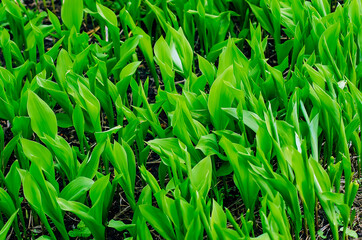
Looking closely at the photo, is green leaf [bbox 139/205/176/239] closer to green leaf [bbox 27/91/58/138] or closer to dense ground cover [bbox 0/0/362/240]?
dense ground cover [bbox 0/0/362/240]

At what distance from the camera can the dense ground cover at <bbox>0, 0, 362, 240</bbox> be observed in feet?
4.84

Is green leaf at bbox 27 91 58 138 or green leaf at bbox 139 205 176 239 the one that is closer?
green leaf at bbox 139 205 176 239

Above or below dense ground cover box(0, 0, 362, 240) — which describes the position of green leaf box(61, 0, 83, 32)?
above

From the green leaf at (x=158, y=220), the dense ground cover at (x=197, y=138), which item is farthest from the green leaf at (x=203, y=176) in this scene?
the green leaf at (x=158, y=220)

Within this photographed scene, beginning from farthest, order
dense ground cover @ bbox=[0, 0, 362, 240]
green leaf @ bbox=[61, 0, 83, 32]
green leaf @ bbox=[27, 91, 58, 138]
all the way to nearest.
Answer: green leaf @ bbox=[61, 0, 83, 32] < green leaf @ bbox=[27, 91, 58, 138] < dense ground cover @ bbox=[0, 0, 362, 240]

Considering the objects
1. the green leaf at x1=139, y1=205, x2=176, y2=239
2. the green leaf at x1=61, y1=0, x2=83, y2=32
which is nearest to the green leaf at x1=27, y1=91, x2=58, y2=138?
the green leaf at x1=139, y1=205, x2=176, y2=239

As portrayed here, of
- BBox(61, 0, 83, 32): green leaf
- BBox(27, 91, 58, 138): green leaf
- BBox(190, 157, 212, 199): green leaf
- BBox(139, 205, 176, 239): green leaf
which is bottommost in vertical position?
BBox(139, 205, 176, 239): green leaf

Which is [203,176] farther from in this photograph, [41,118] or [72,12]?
[72,12]

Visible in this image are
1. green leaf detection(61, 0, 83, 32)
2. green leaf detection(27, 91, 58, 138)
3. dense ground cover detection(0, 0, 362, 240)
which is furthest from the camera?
green leaf detection(61, 0, 83, 32)

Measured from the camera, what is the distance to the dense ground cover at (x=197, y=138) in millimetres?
1476

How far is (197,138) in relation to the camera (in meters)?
1.71

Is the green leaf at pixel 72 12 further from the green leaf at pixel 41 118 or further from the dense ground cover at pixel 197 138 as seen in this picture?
the green leaf at pixel 41 118

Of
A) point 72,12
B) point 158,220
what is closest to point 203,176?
point 158,220

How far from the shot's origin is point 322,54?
192 cm
